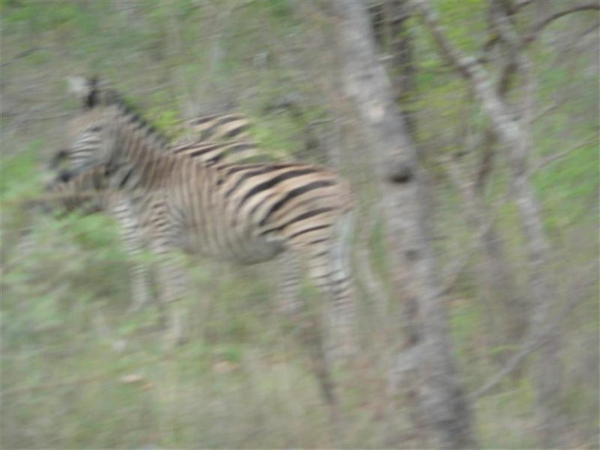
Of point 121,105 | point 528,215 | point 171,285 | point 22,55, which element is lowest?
point 171,285

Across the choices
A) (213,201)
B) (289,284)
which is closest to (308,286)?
(289,284)

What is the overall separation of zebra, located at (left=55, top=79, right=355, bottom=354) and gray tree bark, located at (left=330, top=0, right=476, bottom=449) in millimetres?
2117

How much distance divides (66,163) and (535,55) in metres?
3.68

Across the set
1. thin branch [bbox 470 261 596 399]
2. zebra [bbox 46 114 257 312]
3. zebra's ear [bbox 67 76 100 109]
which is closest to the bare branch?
thin branch [bbox 470 261 596 399]

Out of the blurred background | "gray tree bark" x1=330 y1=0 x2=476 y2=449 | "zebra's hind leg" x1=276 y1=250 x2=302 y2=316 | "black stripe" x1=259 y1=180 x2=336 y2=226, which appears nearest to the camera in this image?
"gray tree bark" x1=330 y1=0 x2=476 y2=449

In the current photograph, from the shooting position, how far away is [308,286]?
7.23 metres

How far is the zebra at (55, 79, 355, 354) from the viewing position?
7.41 meters

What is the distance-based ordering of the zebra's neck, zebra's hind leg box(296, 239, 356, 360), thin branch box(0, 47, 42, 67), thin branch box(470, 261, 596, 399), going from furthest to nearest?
the zebra's neck, thin branch box(0, 47, 42, 67), zebra's hind leg box(296, 239, 356, 360), thin branch box(470, 261, 596, 399)

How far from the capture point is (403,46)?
5.82 m

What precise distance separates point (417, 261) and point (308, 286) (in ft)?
8.88

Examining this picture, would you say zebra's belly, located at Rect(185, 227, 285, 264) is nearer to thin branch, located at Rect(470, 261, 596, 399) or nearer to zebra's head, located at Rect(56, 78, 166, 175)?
zebra's head, located at Rect(56, 78, 166, 175)

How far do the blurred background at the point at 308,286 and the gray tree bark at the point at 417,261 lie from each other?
134 mm

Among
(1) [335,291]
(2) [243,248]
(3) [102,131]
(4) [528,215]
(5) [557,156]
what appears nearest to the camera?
(5) [557,156]

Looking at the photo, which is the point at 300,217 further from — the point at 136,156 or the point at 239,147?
the point at 136,156
